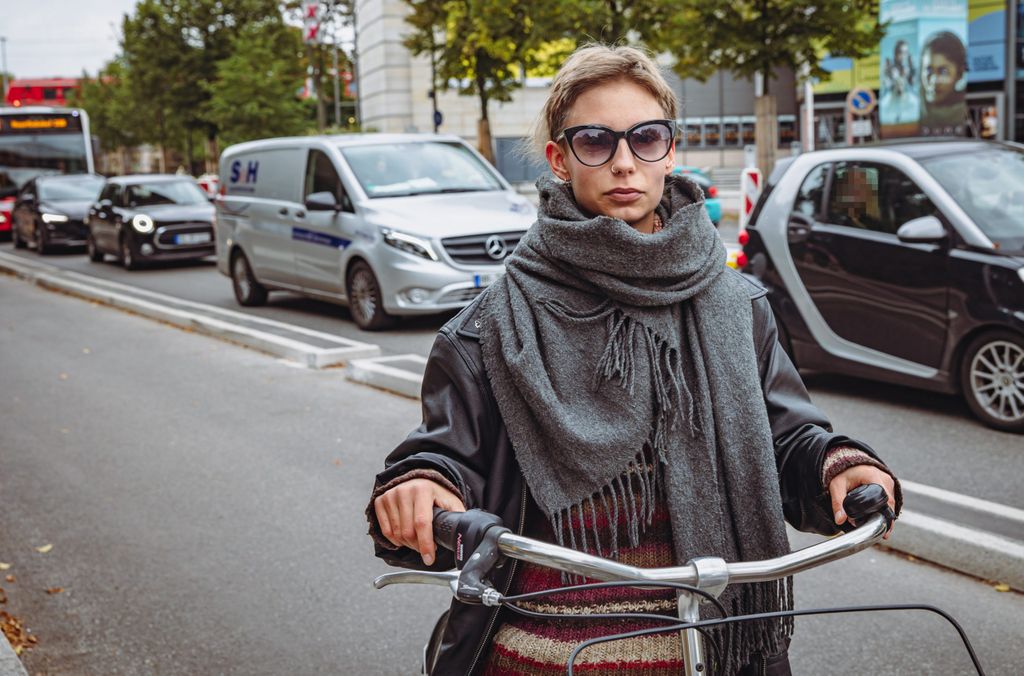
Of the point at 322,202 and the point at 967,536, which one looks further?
the point at 322,202

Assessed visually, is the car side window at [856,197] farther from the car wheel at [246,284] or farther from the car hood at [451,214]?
the car wheel at [246,284]

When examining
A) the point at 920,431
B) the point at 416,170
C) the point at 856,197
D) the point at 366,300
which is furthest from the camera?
the point at 416,170

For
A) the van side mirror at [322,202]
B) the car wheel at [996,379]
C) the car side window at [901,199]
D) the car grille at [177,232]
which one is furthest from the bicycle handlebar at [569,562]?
the car grille at [177,232]

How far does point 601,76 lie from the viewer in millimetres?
2090

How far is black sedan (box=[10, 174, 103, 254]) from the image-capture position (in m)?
25.8

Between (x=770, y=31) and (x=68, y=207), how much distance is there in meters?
15.4

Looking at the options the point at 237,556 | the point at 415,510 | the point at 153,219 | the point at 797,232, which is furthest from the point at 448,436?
the point at 153,219

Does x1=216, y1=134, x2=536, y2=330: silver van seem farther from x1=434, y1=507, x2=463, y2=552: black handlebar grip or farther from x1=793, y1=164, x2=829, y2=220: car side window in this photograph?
x1=434, y1=507, x2=463, y2=552: black handlebar grip

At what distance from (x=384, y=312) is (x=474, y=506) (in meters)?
10.1

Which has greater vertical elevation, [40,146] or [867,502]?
[40,146]

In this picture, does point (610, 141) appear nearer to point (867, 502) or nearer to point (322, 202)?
point (867, 502)

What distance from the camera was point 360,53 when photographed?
52.3 metres

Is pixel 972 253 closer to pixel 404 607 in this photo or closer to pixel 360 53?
pixel 404 607

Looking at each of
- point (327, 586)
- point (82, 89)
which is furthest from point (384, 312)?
point (82, 89)
